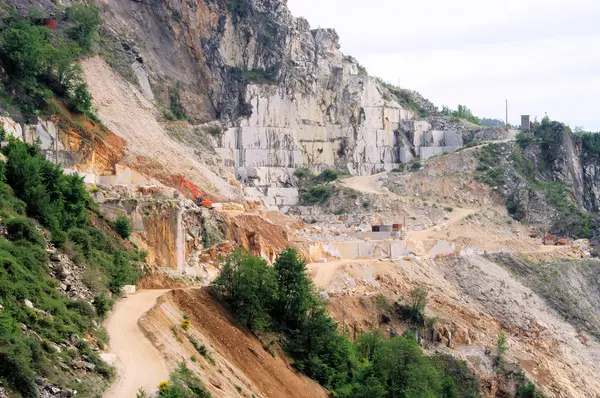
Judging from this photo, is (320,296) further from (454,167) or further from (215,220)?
(454,167)

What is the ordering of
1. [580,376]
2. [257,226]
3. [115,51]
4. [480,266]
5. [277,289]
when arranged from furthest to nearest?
1. [115,51]
2. [480,266]
3. [580,376]
4. [257,226]
5. [277,289]

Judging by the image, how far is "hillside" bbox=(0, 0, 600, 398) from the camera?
120 ft

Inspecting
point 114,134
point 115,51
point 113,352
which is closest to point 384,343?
point 113,352

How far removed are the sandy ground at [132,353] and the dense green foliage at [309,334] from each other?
19.6ft

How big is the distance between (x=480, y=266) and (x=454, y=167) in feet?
97.4

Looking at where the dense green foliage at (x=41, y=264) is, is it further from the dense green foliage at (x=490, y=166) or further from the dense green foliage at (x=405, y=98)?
the dense green foliage at (x=405, y=98)

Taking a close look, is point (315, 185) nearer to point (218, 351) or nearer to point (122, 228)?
point (122, 228)

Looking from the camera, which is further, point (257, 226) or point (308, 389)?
point (257, 226)

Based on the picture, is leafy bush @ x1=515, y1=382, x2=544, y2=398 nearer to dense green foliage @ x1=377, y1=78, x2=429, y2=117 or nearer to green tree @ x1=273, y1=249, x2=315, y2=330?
green tree @ x1=273, y1=249, x2=315, y2=330

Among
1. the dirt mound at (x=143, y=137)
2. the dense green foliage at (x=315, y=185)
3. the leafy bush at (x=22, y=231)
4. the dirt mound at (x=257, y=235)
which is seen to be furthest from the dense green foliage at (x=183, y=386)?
the dense green foliage at (x=315, y=185)

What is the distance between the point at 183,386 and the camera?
108ft

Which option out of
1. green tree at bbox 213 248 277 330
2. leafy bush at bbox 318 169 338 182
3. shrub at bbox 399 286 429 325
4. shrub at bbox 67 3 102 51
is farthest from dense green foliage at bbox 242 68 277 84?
green tree at bbox 213 248 277 330

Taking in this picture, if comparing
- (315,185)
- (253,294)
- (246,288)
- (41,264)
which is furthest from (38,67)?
(315,185)

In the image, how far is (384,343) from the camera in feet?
171
